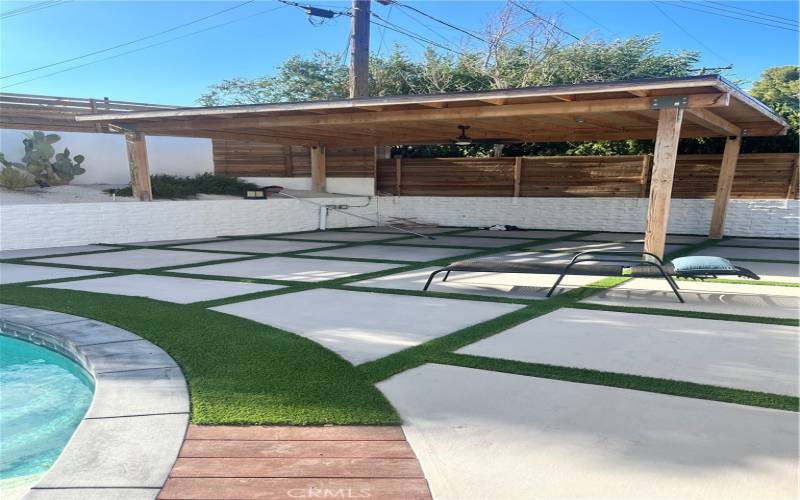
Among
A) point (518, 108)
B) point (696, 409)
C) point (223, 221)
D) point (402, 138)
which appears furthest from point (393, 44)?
point (696, 409)

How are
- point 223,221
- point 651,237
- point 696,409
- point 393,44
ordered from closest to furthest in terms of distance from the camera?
point 696,409 < point 651,237 < point 223,221 < point 393,44

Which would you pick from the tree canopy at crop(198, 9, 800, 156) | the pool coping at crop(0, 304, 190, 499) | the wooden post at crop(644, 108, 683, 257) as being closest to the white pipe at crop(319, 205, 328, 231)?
the tree canopy at crop(198, 9, 800, 156)

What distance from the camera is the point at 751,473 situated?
2.32 m

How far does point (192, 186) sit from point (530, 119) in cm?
901

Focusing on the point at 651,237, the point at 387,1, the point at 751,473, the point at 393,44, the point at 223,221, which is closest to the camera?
the point at 751,473

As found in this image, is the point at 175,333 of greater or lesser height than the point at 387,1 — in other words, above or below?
below

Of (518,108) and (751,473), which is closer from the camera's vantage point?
(751,473)

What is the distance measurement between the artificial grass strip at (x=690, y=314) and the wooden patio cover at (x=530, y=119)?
2490 millimetres

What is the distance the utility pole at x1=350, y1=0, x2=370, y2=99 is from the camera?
15.1 meters

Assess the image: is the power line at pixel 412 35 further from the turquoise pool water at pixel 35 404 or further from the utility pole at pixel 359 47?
the turquoise pool water at pixel 35 404

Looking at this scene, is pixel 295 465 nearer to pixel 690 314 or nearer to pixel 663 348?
pixel 663 348

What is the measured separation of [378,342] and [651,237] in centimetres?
503

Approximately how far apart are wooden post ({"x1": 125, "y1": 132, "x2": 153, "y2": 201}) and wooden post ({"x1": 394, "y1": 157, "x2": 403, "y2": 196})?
7232 millimetres

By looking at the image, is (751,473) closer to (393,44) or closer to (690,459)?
(690,459)
